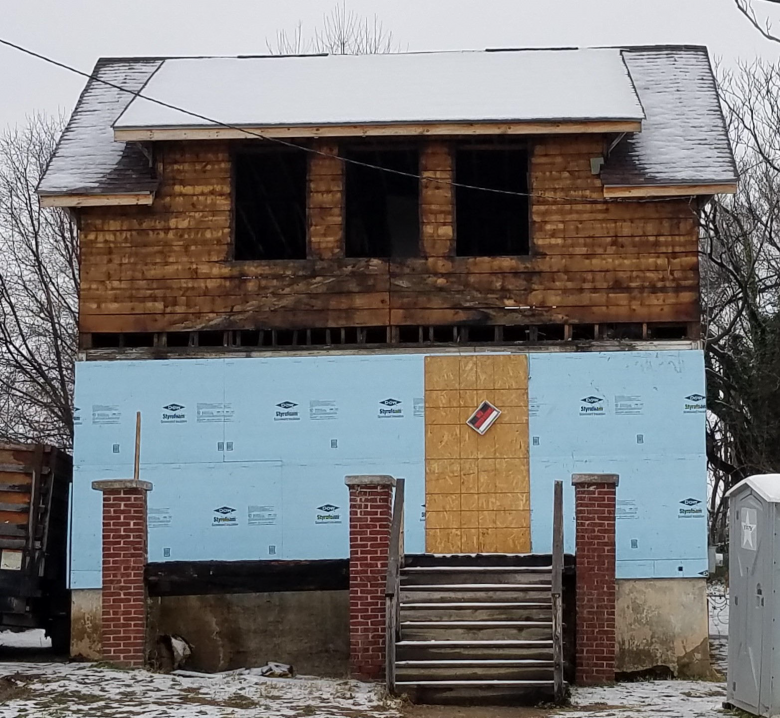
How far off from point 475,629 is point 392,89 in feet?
25.0

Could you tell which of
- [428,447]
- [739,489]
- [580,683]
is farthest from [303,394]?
[739,489]

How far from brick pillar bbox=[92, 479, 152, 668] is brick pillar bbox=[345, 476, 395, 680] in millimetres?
2319

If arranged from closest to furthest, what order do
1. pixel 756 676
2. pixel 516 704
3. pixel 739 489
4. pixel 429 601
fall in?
pixel 756 676 < pixel 739 489 < pixel 516 704 < pixel 429 601

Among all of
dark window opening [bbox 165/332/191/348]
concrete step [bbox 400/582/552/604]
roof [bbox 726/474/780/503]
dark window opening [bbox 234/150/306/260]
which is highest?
dark window opening [bbox 234/150/306/260]

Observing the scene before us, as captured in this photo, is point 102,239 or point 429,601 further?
point 102,239

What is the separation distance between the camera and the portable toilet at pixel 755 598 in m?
10.6

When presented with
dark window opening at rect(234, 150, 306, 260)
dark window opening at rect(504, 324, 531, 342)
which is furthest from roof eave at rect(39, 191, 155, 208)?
dark window opening at rect(504, 324, 531, 342)

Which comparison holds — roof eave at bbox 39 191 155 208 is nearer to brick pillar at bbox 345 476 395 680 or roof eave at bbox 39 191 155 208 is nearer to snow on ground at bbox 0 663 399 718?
brick pillar at bbox 345 476 395 680

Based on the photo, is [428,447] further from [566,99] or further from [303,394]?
[566,99]

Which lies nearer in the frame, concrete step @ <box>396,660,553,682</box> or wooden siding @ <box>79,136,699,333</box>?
concrete step @ <box>396,660,553,682</box>

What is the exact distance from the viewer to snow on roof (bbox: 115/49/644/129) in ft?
52.5

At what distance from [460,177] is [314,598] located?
7681 mm

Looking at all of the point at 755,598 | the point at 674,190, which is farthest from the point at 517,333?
the point at 755,598

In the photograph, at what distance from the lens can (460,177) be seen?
20250mm
